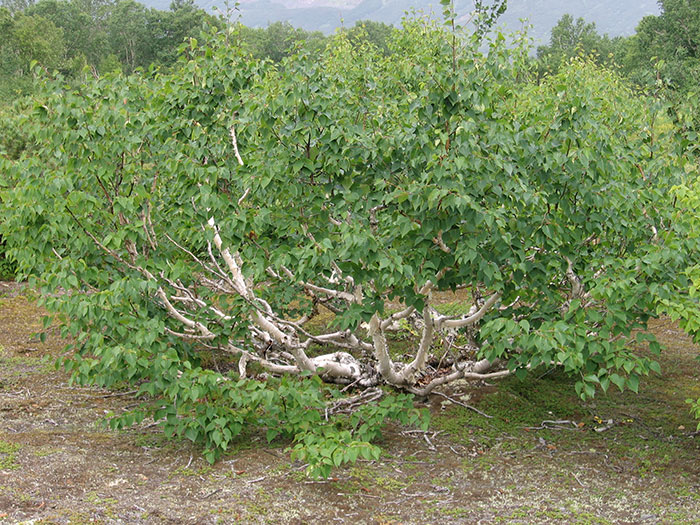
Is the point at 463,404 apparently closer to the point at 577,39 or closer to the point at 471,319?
the point at 471,319

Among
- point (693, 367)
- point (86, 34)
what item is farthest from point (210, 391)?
point (86, 34)

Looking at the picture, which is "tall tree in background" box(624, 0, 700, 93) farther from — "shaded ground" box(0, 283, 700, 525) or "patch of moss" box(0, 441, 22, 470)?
"patch of moss" box(0, 441, 22, 470)

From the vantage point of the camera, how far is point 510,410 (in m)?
6.84

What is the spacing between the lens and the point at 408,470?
5457mm

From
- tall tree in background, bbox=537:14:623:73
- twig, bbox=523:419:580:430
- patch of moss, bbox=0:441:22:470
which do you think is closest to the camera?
patch of moss, bbox=0:441:22:470

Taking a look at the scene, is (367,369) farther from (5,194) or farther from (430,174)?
(5,194)

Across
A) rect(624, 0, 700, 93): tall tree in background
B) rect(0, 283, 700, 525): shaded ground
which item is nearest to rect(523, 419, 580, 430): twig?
rect(0, 283, 700, 525): shaded ground

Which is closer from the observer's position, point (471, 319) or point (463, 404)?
point (471, 319)

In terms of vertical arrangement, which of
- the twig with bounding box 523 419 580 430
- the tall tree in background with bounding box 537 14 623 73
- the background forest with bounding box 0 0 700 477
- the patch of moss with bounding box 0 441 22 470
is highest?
the tall tree in background with bounding box 537 14 623 73

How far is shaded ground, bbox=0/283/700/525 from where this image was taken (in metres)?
4.64

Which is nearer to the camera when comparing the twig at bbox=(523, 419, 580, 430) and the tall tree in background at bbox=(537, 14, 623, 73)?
the twig at bbox=(523, 419, 580, 430)

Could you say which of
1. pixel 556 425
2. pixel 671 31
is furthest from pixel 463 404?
pixel 671 31

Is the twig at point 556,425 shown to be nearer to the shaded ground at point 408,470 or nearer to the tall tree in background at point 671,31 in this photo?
the shaded ground at point 408,470

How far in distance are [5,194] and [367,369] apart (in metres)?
3.81
